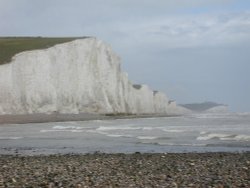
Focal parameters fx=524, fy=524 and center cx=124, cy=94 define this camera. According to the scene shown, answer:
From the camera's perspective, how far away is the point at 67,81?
72.1 meters

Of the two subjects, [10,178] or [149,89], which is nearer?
[10,178]

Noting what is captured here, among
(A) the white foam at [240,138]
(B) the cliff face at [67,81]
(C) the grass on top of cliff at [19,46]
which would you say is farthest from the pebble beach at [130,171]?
(C) the grass on top of cliff at [19,46]

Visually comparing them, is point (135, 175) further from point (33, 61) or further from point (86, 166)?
point (33, 61)

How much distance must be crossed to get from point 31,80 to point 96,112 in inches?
444

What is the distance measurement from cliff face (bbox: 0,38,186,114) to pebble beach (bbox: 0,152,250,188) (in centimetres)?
4627

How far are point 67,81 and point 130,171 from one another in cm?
5761

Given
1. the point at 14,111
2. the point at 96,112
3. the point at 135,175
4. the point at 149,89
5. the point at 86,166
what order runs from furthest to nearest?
the point at 149,89
the point at 96,112
the point at 14,111
the point at 86,166
the point at 135,175

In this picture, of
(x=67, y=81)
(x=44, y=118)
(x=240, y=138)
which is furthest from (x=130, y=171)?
(x=67, y=81)

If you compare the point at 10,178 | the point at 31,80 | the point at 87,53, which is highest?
the point at 87,53

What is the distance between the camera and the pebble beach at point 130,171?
41.8ft

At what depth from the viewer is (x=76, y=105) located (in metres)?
72.4

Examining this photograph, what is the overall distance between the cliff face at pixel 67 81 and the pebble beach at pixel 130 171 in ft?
152

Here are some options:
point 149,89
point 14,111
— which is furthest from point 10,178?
point 149,89

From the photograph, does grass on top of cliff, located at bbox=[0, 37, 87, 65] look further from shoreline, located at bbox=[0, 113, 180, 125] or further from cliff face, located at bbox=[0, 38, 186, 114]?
shoreline, located at bbox=[0, 113, 180, 125]
